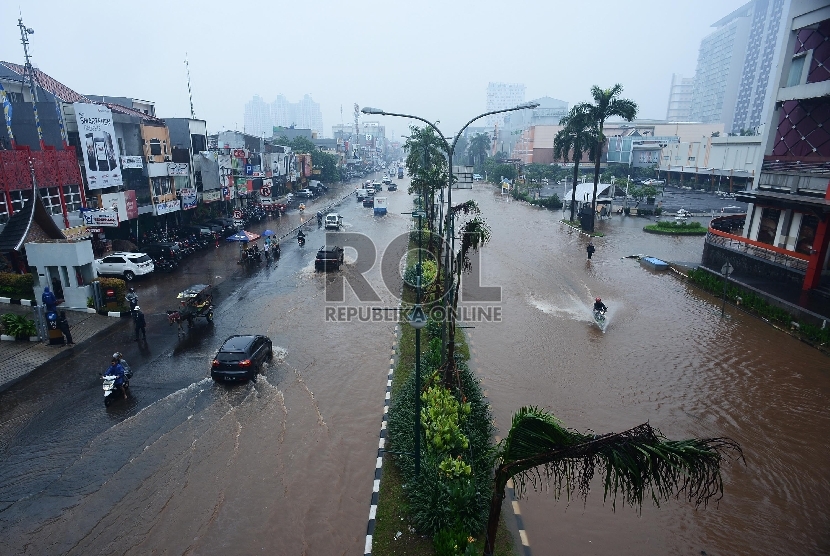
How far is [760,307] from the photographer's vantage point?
2108 cm

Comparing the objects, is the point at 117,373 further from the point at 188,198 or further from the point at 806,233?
the point at 806,233

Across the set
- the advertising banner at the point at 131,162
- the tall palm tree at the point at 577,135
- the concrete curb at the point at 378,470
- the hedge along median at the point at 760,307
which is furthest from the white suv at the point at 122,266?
the tall palm tree at the point at 577,135

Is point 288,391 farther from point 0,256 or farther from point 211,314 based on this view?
point 0,256

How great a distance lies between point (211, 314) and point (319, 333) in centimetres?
488

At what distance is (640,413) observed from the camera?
43.6 ft

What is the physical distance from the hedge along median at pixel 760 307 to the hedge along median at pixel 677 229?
1628 cm

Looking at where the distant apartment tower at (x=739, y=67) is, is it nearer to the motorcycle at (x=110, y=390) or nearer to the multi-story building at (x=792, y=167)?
the multi-story building at (x=792, y=167)

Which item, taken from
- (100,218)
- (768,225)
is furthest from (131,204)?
(768,225)

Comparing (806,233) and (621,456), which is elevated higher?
(621,456)

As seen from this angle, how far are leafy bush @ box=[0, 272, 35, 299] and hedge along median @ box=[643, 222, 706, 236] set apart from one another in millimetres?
44835

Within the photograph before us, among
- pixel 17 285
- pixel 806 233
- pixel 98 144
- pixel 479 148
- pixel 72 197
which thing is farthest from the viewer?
pixel 479 148

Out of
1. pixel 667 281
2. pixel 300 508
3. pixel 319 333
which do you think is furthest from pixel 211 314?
pixel 667 281

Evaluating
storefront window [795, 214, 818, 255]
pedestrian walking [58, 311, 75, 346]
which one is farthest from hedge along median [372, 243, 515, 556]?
storefront window [795, 214, 818, 255]

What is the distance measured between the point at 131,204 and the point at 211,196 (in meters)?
13.0
